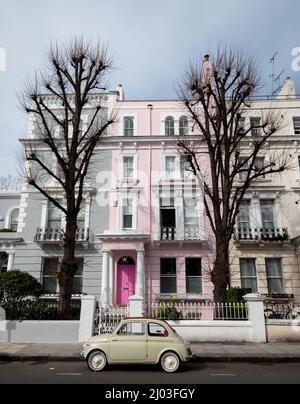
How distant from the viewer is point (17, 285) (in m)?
15.4

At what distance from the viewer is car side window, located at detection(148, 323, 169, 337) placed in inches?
345

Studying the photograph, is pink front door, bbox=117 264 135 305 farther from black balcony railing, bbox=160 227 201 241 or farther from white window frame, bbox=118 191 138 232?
black balcony railing, bbox=160 227 201 241

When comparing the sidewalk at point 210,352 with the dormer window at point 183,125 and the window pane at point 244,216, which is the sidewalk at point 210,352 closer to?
the window pane at point 244,216

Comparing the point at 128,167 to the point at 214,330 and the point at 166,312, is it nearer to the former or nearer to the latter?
the point at 166,312

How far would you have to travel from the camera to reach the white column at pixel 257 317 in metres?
12.7

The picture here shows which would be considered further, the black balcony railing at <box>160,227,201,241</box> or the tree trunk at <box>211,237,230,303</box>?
the black balcony railing at <box>160,227,201,241</box>

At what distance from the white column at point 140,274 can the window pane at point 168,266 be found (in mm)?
1579

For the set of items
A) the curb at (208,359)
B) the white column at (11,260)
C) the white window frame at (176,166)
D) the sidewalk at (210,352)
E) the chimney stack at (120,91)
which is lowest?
the curb at (208,359)

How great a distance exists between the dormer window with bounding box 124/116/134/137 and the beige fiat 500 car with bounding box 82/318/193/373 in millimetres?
16188

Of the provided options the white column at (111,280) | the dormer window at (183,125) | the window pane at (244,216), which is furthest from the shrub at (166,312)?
the dormer window at (183,125)

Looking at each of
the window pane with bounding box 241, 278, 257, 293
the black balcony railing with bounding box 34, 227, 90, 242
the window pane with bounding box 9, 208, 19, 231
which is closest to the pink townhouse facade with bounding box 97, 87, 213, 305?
the black balcony railing with bounding box 34, 227, 90, 242

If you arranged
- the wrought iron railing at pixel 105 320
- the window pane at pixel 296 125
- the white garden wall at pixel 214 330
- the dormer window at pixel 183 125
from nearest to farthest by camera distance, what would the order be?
1. the white garden wall at pixel 214 330
2. the wrought iron railing at pixel 105 320
3. the window pane at pixel 296 125
4. the dormer window at pixel 183 125

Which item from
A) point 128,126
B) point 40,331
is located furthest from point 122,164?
point 40,331
